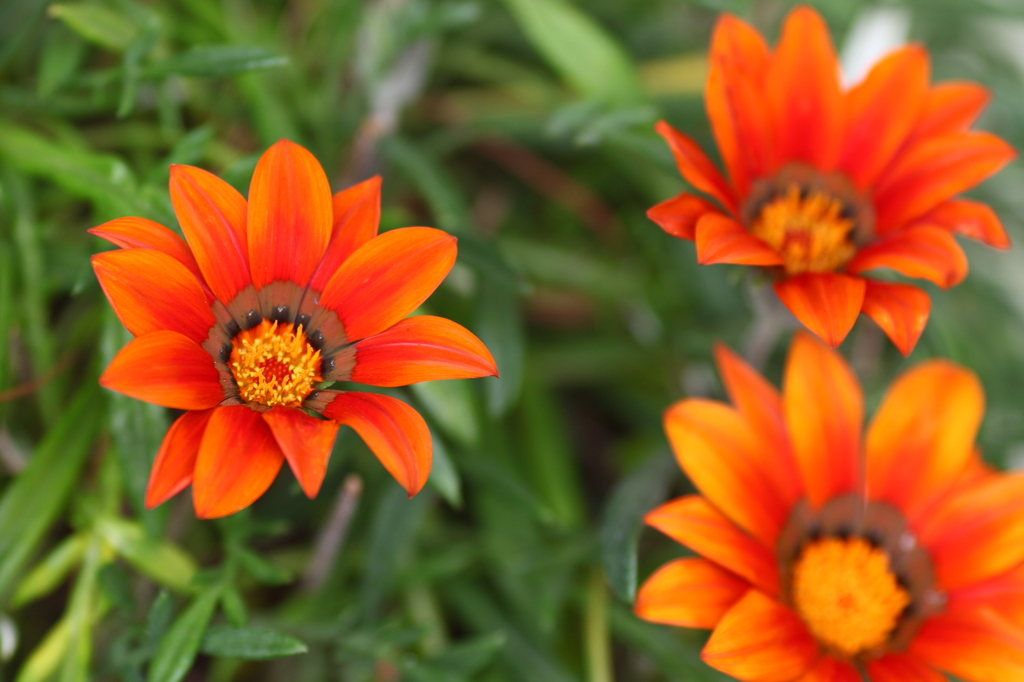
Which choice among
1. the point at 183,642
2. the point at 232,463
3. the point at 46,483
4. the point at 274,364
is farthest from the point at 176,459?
the point at 46,483

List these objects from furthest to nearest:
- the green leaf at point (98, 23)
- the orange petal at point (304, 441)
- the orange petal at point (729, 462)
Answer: the green leaf at point (98, 23)
the orange petal at point (729, 462)
the orange petal at point (304, 441)

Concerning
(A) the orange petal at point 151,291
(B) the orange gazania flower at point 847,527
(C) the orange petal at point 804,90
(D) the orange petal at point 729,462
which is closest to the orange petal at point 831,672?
(B) the orange gazania flower at point 847,527

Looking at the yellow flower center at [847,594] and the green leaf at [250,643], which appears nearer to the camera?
the green leaf at [250,643]

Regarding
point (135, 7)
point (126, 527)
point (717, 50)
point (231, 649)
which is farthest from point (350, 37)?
point (231, 649)

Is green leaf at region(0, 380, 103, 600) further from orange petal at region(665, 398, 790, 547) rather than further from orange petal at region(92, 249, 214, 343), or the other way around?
orange petal at region(665, 398, 790, 547)

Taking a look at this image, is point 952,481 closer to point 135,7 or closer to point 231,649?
point 231,649

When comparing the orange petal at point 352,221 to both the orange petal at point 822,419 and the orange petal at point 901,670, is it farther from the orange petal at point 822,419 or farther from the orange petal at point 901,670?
the orange petal at point 901,670

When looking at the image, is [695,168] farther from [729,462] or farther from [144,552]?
[144,552]
